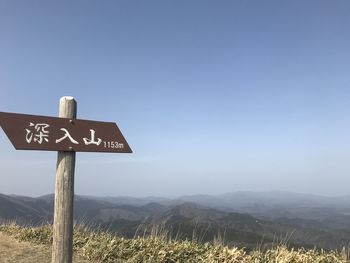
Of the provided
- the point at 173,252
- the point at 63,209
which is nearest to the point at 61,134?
the point at 63,209

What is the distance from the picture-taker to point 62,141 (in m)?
4.77

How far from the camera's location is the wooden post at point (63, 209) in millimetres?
4711

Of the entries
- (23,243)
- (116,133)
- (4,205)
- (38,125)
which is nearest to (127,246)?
(23,243)

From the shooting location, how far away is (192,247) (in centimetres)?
850

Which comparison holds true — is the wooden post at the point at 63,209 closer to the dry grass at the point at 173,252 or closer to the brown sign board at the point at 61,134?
the brown sign board at the point at 61,134

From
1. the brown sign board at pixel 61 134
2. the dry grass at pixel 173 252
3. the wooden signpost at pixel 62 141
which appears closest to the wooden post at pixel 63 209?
the wooden signpost at pixel 62 141

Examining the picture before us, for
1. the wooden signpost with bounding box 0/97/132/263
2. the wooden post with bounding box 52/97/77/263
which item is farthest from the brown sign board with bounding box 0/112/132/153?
the wooden post with bounding box 52/97/77/263

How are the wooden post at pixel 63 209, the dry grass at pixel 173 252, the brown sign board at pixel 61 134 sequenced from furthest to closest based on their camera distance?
the dry grass at pixel 173 252
the wooden post at pixel 63 209
the brown sign board at pixel 61 134

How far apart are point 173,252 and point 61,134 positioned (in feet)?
14.4

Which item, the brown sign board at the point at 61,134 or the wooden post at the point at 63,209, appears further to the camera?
the wooden post at the point at 63,209

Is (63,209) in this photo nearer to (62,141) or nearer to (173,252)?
(62,141)

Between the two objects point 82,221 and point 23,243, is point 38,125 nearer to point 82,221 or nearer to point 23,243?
point 23,243

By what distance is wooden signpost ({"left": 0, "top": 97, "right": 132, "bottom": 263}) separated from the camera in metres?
4.50

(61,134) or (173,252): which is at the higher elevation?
(61,134)
